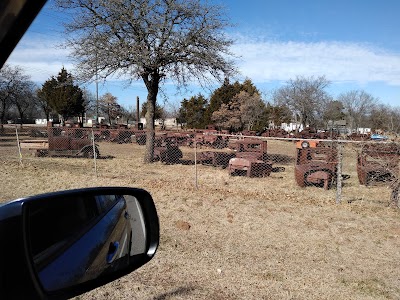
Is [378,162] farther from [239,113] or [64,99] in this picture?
[64,99]

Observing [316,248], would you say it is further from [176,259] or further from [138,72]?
[138,72]

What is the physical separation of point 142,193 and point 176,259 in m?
2.42

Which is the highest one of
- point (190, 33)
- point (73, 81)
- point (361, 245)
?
point (190, 33)

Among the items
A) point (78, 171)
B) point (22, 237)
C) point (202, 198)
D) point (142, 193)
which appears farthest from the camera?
point (78, 171)

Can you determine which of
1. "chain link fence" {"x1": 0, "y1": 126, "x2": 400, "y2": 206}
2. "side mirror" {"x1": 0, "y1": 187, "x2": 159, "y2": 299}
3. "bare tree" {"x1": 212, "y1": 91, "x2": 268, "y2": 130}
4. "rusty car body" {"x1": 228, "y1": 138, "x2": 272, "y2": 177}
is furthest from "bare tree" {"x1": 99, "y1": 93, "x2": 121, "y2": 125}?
"side mirror" {"x1": 0, "y1": 187, "x2": 159, "y2": 299}

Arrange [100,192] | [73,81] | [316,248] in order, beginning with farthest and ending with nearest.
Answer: [73,81], [316,248], [100,192]

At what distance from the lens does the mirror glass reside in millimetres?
1225

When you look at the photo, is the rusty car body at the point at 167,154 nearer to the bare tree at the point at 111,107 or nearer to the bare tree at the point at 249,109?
the bare tree at the point at 249,109

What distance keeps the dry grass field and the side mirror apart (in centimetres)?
163

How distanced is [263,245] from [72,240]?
396cm

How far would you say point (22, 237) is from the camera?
3.35ft

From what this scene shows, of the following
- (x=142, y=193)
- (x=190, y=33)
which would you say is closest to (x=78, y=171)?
(x=190, y=33)

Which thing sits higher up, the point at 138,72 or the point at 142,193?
the point at 138,72

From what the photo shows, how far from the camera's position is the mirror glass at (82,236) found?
4.02 feet
